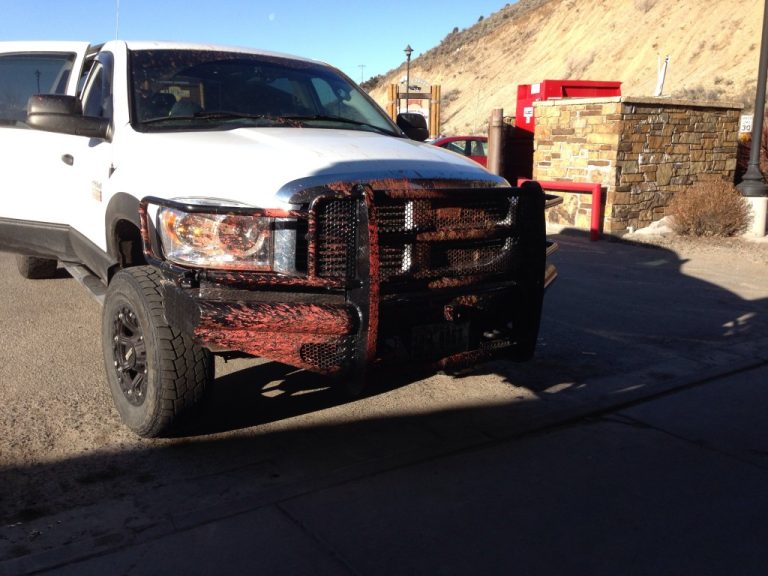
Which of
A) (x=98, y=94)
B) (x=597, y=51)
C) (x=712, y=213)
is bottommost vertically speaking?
(x=712, y=213)

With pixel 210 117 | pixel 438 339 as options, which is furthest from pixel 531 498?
pixel 210 117

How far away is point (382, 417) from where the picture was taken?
4754 mm

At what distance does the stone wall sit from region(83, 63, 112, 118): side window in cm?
825

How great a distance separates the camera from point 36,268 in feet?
26.0

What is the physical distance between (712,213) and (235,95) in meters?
8.59

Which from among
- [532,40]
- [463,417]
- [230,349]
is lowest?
[463,417]

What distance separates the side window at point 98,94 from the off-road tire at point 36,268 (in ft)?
9.16

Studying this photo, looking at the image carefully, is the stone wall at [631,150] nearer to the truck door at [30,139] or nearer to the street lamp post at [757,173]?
the street lamp post at [757,173]

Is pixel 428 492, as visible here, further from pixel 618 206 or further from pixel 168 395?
pixel 618 206

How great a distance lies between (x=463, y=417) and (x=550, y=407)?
1.89 ft

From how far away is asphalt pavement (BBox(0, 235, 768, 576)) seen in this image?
3.19 metres

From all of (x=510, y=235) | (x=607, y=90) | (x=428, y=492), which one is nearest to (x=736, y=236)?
(x=607, y=90)

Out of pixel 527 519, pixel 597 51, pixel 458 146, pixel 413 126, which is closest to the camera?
pixel 527 519

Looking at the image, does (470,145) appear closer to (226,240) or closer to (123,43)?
(123,43)
